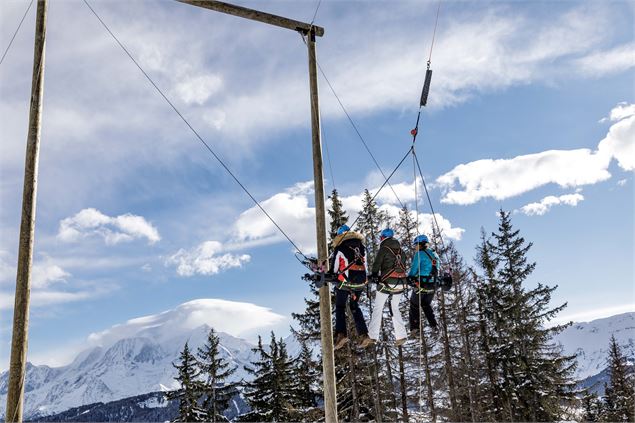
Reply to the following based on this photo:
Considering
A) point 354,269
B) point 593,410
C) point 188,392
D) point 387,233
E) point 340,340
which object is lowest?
point 593,410

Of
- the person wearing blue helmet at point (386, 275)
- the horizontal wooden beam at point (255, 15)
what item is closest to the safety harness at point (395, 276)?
the person wearing blue helmet at point (386, 275)

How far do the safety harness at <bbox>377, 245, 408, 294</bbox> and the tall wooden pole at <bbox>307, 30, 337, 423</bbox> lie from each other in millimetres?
1350

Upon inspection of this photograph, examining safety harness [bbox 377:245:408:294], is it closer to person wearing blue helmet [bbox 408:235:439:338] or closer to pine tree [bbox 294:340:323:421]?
person wearing blue helmet [bbox 408:235:439:338]

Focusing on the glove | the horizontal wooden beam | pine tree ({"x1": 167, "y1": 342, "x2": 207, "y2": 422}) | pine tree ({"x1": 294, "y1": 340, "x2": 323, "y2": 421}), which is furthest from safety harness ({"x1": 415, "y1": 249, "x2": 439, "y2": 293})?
pine tree ({"x1": 167, "y1": 342, "x2": 207, "y2": 422})

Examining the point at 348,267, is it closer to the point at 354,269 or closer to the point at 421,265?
the point at 354,269

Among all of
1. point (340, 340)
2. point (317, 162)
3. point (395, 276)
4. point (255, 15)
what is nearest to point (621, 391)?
point (395, 276)

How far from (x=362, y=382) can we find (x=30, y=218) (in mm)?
18373

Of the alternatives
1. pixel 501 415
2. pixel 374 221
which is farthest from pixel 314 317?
pixel 501 415

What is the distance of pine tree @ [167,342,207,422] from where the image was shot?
105ft

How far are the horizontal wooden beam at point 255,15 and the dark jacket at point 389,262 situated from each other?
13.7ft

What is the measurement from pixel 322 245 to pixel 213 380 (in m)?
28.0

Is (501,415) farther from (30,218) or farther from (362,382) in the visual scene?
(30,218)

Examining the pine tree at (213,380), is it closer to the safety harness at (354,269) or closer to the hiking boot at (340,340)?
the hiking boot at (340,340)

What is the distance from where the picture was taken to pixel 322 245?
9055 mm
